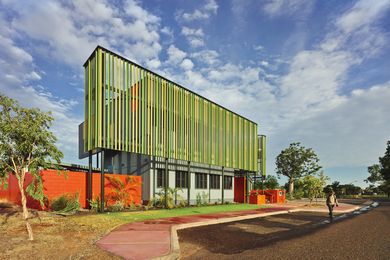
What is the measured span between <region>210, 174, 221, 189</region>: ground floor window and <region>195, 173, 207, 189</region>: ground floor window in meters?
1.18

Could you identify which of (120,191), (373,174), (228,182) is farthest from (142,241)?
(373,174)

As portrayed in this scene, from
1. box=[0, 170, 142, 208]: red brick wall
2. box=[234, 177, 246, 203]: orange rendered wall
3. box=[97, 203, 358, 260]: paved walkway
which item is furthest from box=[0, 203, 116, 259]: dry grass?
box=[234, 177, 246, 203]: orange rendered wall

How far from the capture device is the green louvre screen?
699 inches

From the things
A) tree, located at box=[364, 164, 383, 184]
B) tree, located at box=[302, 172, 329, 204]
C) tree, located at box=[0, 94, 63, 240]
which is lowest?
tree, located at box=[364, 164, 383, 184]

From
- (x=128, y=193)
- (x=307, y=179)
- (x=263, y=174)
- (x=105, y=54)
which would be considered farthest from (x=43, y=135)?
(x=263, y=174)

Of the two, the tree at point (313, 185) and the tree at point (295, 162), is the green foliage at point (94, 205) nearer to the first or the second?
the tree at point (313, 185)

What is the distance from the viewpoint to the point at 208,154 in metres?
27.2

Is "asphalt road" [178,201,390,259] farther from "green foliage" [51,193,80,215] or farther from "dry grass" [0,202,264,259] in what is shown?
"green foliage" [51,193,80,215]

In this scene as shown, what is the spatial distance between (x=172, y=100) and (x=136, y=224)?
498 inches

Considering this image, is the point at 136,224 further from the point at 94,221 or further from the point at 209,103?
the point at 209,103

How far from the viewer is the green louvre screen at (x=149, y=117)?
17766mm

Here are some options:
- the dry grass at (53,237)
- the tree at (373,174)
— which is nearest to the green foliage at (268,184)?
the dry grass at (53,237)

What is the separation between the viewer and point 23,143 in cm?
909

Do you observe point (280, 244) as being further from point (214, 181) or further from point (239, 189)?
point (239, 189)
